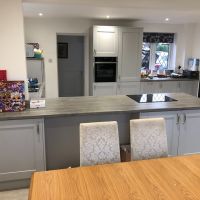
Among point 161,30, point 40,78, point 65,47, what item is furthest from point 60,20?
point 161,30

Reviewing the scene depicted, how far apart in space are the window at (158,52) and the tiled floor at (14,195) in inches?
188

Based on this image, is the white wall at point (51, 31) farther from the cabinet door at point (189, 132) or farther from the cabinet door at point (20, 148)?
the cabinet door at point (189, 132)

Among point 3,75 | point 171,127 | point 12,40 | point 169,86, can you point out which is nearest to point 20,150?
point 3,75

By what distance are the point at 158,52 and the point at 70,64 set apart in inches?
101

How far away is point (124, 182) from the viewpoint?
4.63 ft

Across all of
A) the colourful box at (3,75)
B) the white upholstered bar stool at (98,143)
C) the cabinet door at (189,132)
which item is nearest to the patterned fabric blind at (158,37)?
the cabinet door at (189,132)

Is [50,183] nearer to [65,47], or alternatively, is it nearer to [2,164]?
[2,164]

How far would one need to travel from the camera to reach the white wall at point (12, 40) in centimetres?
245

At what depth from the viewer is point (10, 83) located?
2.40 meters

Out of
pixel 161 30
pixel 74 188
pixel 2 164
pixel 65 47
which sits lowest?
pixel 2 164

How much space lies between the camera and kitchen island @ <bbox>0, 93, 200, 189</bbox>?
2.32 metres

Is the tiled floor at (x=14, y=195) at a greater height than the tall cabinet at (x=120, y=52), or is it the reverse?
the tall cabinet at (x=120, y=52)

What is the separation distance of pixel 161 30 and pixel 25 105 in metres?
4.62

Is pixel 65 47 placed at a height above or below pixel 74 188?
above
